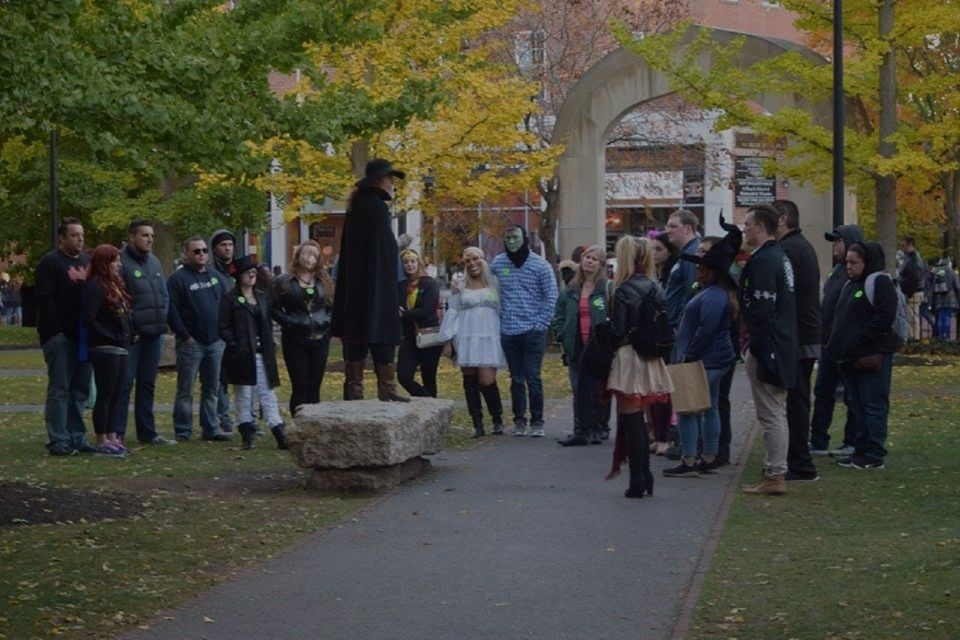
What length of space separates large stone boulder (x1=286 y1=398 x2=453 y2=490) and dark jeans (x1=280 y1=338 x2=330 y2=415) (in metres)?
2.87

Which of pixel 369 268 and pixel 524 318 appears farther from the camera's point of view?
pixel 524 318

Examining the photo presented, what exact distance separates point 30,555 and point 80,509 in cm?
155

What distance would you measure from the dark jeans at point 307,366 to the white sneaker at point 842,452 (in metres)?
4.55

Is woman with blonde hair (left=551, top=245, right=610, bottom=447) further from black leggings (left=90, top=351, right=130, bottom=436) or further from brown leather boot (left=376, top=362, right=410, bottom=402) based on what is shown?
black leggings (left=90, top=351, right=130, bottom=436)

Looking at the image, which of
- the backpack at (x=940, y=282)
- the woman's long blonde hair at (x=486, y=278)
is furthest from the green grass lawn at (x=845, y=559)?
the backpack at (x=940, y=282)

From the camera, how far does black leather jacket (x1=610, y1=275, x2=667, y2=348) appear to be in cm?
1250

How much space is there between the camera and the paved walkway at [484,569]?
788cm

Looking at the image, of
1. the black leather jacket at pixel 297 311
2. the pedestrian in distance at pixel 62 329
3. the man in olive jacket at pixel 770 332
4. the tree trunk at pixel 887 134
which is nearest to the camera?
the man in olive jacket at pixel 770 332

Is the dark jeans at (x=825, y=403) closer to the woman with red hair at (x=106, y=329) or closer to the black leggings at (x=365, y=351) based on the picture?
the black leggings at (x=365, y=351)

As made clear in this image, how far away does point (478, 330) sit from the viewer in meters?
16.6

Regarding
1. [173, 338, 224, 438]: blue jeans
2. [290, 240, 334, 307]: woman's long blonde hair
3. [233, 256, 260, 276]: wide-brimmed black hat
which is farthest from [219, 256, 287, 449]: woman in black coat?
[173, 338, 224, 438]: blue jeans

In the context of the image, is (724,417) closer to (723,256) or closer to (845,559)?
(723,256)

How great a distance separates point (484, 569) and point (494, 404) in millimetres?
7449

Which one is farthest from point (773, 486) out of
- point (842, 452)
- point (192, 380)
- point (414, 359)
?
point (192, 380)
